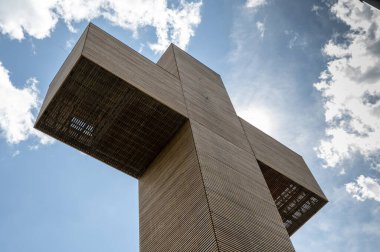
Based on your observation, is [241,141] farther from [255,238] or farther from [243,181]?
[255,238]

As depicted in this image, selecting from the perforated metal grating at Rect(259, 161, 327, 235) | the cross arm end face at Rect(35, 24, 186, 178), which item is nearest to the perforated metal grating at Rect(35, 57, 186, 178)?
the cross arm end face at Rect(35, 24, 186, 178)

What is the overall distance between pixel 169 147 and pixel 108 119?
237 cm

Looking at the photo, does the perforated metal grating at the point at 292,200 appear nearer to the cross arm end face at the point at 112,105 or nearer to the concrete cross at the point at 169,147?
the concrete cross at the point at 169,147

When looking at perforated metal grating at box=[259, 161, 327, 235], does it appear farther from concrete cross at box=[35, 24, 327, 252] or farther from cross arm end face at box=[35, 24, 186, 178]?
cross arm end face at box=[35, 24, 186, 178]

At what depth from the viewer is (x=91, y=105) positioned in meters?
13.8

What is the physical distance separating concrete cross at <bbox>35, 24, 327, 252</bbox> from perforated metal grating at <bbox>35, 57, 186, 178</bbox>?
0.11 feet

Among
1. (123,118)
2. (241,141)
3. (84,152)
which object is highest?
(241,141)

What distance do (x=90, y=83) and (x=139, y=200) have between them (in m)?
4.52

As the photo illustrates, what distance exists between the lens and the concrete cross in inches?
441

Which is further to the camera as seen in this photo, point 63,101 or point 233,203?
point 63,101

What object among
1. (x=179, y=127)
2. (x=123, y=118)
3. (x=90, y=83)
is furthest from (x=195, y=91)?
(x=90, y=83)

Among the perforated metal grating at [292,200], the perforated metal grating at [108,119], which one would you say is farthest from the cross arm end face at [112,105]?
the perforated metal grating at [292,200]

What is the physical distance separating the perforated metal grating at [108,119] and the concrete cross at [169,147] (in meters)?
0.03

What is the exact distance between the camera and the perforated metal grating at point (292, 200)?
1730 cm
